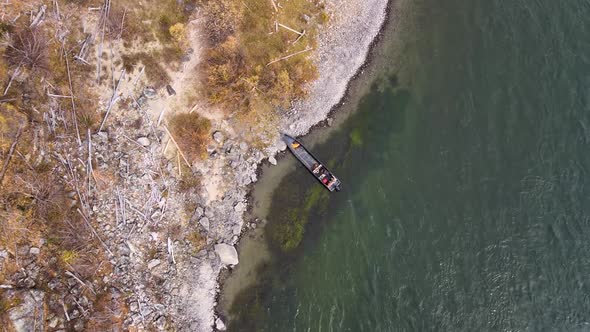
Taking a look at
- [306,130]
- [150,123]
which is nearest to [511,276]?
[306,130]

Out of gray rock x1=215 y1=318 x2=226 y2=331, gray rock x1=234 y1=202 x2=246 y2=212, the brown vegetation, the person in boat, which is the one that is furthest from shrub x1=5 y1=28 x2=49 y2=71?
gray rock x1=215 y1=318 x2=226 y2=331

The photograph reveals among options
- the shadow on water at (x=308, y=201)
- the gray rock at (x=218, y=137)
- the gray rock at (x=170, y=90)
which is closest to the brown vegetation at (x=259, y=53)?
the gray rock at (x=218, y=137)

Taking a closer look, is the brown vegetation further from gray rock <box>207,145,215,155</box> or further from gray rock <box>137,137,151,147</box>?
gray rock <box>137,137,151,147</box>

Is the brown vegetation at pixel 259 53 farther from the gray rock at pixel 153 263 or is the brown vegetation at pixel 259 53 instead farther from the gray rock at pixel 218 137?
the gray rock at pixel 153 263

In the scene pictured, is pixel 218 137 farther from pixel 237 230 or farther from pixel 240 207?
pixel 237 230

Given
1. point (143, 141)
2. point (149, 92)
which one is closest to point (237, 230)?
point (143, 141)

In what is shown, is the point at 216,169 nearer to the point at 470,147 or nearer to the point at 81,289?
the point at 81,289
